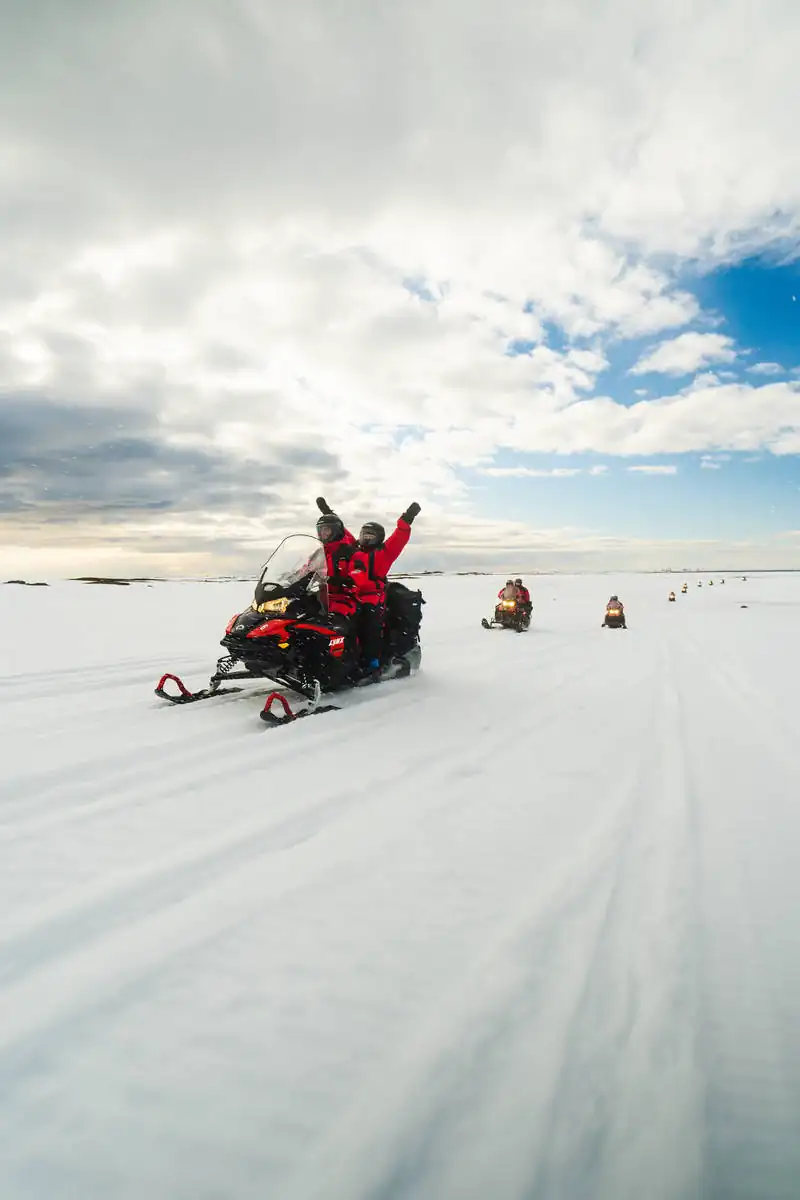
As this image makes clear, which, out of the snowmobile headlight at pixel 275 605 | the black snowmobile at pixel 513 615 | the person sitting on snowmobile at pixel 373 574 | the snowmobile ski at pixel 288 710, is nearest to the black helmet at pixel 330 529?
the person sitting on snowmobile at pixel 373 574

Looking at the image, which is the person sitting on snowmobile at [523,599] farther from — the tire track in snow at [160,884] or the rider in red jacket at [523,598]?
the tire track in snow at [160,884]

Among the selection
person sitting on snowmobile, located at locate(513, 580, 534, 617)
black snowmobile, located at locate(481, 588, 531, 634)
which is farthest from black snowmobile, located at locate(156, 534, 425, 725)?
person sitting on snowmobile, located at locate(513, 580, 534, 617)

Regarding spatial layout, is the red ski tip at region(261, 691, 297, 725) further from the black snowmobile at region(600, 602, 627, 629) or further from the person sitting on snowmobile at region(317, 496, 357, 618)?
the black snowmobile at region(600, 602, 627, 629)

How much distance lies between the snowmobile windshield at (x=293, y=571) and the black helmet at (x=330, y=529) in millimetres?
496

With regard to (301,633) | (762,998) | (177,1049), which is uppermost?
(301,633)

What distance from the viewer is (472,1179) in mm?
1454

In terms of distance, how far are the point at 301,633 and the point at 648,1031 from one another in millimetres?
4644

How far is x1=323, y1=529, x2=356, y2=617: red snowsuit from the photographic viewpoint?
7.11 m

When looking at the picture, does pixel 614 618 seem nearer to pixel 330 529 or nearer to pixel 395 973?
pixel 330 529

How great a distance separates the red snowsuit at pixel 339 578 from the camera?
7109 millimetres

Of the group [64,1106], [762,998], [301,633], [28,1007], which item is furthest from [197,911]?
[301,633]

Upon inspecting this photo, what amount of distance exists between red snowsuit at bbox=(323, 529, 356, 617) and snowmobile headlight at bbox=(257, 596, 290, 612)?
0.74 meters

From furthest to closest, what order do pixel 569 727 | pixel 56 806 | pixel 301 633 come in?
pixel 301 633, pixel 569 727, pixel 56 806

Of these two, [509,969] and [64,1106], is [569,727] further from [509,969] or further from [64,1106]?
[64,1106]
